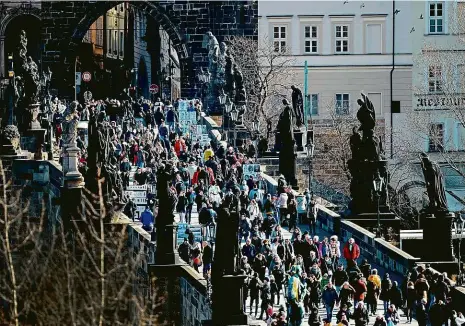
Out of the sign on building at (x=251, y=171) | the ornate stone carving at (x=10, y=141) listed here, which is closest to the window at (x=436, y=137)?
the ornate stone carving at (x=10, y=141)

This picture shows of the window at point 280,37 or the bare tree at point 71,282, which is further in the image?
the window at point 280,37

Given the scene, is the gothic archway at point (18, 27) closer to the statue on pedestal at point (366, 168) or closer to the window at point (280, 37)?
the window at point (280, 37)

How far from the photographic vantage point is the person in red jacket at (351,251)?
54312 mm

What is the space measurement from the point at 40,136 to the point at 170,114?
16.5 ft

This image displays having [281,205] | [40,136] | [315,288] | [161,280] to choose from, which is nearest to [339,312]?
[315,288]

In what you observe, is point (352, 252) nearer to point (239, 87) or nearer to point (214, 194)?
point (214, 194)

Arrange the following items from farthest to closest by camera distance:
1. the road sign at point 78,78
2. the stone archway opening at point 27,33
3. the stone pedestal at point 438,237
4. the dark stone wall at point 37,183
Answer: the stone archway opening at point 27,33 < the road sign at point 78,78 < the dark stone wall at point 37,183 < the stone pedestal at point 438,237

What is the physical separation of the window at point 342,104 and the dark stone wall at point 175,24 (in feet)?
15.6

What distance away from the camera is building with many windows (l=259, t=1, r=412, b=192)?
102 metres

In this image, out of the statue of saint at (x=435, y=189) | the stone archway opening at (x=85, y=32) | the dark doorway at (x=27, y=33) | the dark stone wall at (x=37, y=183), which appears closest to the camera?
the statue of saint at (x=435, y=189)

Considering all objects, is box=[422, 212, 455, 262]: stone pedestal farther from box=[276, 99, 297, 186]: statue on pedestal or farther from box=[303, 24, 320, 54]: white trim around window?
box=[303, 24, 320, 54]: white trim around window

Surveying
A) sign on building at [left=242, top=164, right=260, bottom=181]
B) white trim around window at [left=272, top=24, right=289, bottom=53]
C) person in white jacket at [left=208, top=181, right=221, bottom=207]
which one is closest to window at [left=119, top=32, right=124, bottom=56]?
white trim around window at [left=272, top=24, right=289, bottom=53]

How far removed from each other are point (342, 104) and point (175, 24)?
8188 mm

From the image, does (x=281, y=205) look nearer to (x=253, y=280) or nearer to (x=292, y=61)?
(x=253, y=280)
